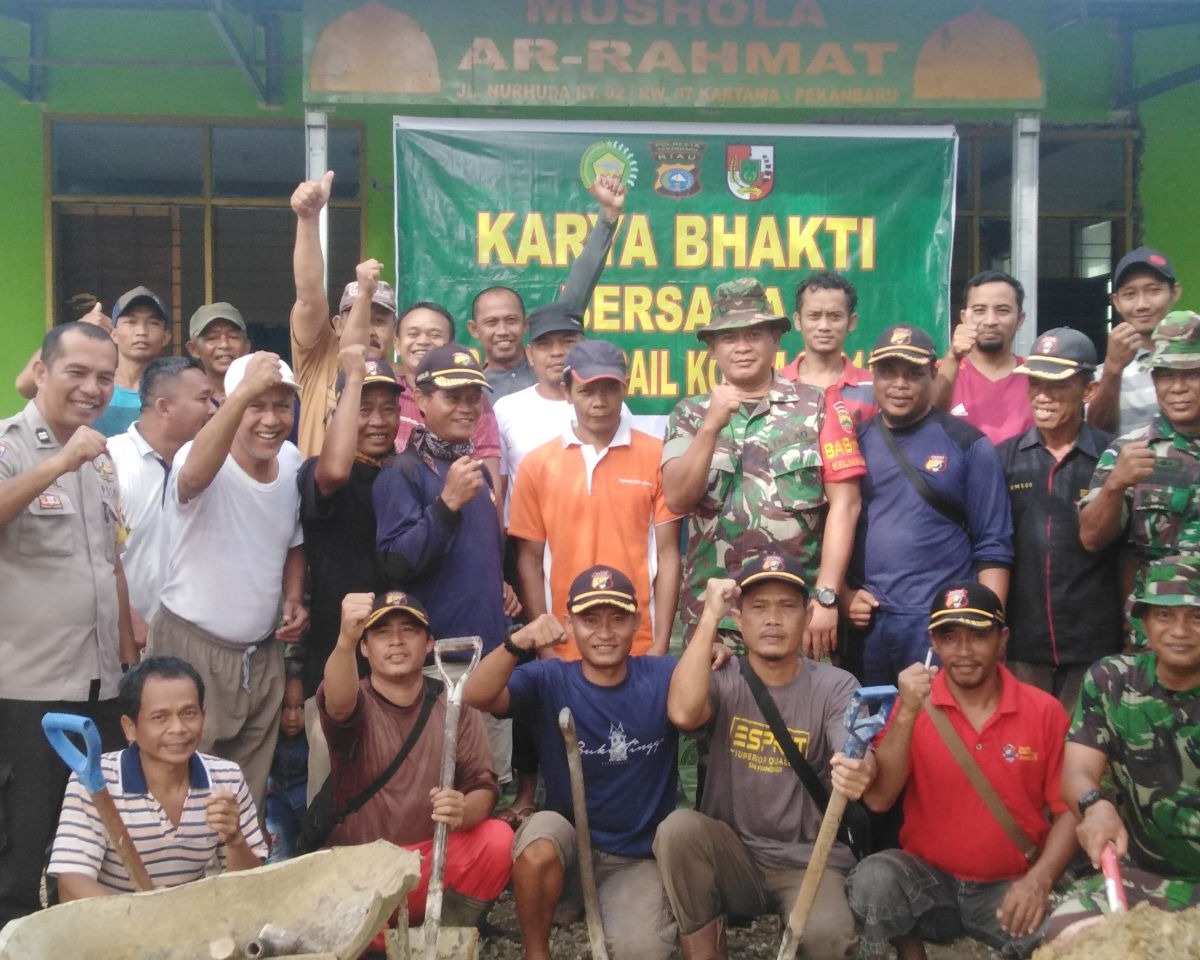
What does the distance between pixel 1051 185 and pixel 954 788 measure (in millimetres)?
5939

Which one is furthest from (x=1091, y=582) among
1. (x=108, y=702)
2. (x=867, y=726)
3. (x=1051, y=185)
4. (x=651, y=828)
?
(x=1051, y=185)

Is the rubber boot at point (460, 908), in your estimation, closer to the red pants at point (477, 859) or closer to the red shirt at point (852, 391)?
the red pants at point (477, 859)

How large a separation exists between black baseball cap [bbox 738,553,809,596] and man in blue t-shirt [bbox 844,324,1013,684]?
42cm

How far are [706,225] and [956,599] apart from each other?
3210mm

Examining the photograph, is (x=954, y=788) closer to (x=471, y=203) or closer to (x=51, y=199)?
(x=471, y=203)

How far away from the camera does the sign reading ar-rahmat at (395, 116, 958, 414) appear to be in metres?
6.62

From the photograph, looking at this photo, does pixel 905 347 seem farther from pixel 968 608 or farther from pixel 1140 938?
pixel 1140 938

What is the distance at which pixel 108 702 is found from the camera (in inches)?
165

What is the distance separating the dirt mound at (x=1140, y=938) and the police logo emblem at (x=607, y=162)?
14.6ft

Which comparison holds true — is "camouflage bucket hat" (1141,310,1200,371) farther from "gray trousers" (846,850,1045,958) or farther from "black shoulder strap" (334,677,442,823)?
"black shoulder strap" (334,677,442,823)

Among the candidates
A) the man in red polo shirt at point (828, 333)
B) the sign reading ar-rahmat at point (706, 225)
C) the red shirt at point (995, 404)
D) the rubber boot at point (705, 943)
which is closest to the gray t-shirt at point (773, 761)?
the rubber boot at point (705, 943)

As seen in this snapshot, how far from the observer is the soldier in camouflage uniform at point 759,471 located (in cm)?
441

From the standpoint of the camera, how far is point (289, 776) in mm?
4707

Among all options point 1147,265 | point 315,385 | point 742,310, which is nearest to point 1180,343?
point 1147,265
